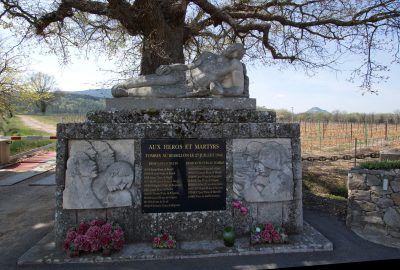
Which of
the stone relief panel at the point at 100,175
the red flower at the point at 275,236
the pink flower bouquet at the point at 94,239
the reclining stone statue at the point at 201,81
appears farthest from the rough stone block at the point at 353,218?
the pink flower bouquet at the point at 94,239

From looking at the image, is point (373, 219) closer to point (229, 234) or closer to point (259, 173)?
point (259, 173)

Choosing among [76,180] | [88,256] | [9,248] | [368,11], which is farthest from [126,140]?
[368,11]

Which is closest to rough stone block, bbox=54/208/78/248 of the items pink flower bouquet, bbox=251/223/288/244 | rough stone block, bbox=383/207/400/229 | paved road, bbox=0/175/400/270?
paved road, bbox=0/175/400/270

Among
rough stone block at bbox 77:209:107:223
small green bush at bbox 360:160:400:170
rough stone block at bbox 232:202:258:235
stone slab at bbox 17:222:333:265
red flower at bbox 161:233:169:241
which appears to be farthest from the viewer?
small green bush at bbox 360:160:400:170

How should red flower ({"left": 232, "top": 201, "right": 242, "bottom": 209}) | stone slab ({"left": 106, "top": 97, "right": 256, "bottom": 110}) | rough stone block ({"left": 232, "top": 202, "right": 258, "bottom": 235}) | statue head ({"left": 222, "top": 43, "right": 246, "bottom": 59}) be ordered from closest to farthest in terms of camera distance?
1. red flower ({"left": 232, "top": 201, "right": 242, "bottom": 209})
2. rough stone block ({"left": 232, "top": 202, "right": 258, "bottom": 235})
3. stone slab ({"left": 106, "top": 97, "right": 256, "bottom": 110})
4. statue head ({"left": 222, "top": 43, "right": 246, "bottom": 59})

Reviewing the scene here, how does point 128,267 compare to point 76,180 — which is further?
point 76,180

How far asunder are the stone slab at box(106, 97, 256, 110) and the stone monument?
0.02 metres

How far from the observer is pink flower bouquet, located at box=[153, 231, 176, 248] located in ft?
15.1

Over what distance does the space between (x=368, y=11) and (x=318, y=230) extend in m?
7.33

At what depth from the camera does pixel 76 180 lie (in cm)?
470

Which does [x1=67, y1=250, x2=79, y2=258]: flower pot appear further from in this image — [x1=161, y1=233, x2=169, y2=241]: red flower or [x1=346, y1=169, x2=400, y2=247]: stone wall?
[x1=346, y1=169, x2=400, y2=247]: stone wall

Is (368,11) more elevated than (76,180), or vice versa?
(368,11)

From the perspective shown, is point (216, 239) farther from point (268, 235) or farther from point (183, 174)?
point (183, 174)

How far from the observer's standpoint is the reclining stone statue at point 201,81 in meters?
5.46
